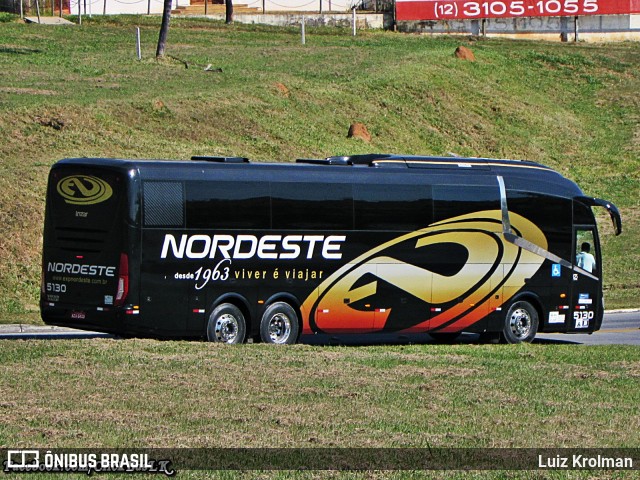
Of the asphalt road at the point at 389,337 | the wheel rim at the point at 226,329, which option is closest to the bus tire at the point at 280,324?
the wheel rim at the point at 226,329

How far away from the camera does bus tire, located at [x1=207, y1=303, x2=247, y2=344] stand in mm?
22594

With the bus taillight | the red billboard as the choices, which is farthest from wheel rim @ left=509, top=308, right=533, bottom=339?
the red billboard

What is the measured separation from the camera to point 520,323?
2647 cm

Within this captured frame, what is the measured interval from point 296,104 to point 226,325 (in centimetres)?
2959

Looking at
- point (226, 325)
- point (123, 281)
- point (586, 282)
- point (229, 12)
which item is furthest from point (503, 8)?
point (123, 281)

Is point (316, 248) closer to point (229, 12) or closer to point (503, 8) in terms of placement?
point (229, 12)

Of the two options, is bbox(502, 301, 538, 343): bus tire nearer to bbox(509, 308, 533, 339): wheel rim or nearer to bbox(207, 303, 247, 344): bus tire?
bbox(509, 308, 533, 339): wheel rim

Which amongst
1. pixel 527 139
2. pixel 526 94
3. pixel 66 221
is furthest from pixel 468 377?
pixel 526 94

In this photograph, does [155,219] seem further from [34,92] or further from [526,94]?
[526,94]

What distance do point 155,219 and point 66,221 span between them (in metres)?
1.73

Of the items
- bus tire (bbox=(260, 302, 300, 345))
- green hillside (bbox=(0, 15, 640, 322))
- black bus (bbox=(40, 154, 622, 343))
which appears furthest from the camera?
green hillside (bbox=(0, 15, 640, 322))

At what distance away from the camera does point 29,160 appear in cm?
3628

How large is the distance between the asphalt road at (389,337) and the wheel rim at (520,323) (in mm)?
1284

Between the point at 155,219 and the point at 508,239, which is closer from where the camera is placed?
the point at 155,219
